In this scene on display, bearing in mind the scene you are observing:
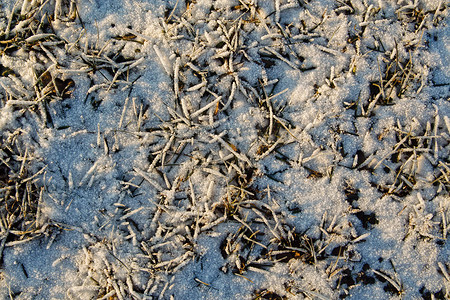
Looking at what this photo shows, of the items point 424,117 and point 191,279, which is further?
point 424,117

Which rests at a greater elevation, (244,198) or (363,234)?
(244,198)

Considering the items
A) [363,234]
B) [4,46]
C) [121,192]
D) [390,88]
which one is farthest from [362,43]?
[4,46]

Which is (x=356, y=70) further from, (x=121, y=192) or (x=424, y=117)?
(x=121, y=192)

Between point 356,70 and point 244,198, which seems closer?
point 244,198

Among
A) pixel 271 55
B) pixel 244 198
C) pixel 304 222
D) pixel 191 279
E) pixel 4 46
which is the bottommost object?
pixel 191 279

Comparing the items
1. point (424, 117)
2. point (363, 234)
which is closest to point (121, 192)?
point (363, 234)

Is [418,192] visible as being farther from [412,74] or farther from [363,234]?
[412,74]
